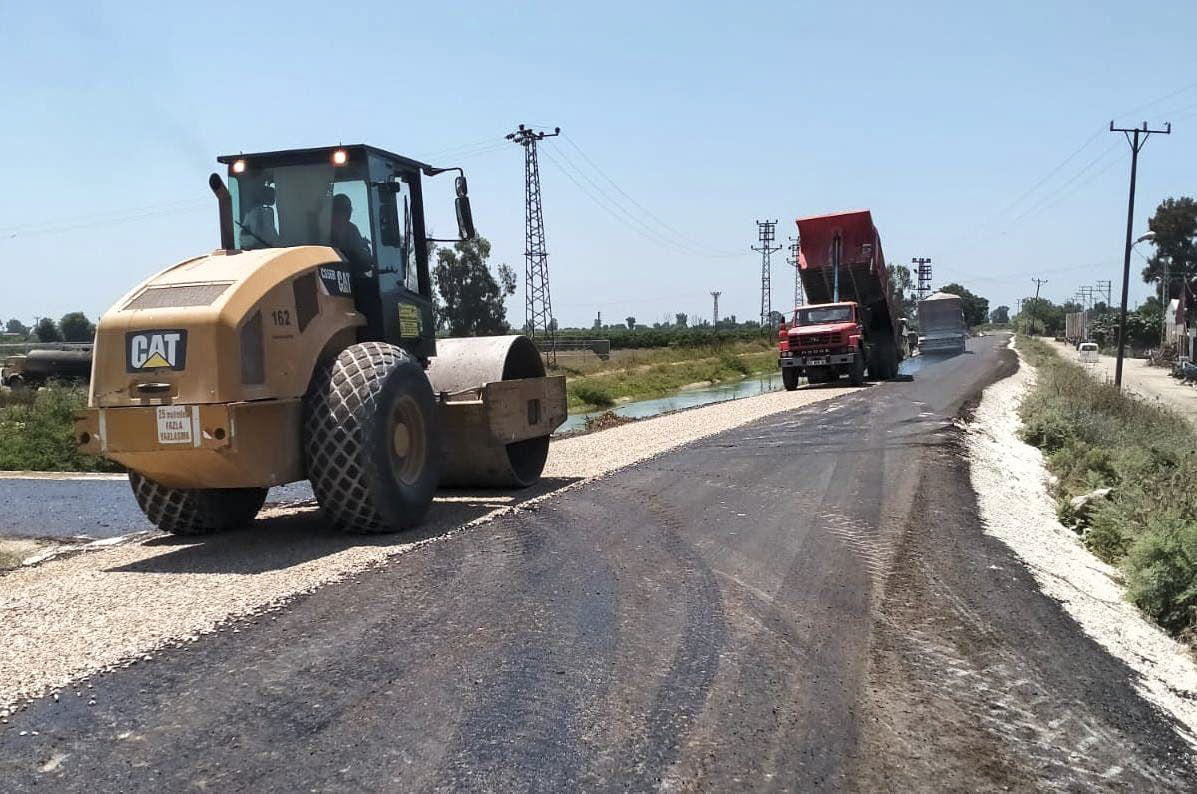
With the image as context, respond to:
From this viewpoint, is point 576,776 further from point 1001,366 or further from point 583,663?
point 1001,366

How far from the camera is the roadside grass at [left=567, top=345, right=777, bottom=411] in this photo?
3862cm

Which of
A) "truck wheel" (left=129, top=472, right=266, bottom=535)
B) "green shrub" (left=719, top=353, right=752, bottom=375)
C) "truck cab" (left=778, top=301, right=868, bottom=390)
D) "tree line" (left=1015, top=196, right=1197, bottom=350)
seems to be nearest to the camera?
"truck wheel" (left=129, top=472, right=266, bottom=535)

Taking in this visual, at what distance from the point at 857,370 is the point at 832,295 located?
Answer: 255 centimetres

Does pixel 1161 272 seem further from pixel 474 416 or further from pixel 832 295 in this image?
pixel 474 416

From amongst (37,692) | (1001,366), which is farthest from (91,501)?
(1001,366)

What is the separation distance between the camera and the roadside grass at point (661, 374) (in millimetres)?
38625

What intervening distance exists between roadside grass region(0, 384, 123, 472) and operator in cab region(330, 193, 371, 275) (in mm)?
10355

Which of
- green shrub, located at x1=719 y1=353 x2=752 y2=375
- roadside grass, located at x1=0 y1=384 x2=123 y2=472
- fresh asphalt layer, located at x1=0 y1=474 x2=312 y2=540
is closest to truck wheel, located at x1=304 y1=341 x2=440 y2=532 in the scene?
fresh asphalt layer, located at x1=0 y1=474 x2=312 y2=540

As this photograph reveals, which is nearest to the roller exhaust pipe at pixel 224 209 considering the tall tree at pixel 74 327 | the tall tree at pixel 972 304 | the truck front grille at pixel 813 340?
the truck front grille at pixel 813 340

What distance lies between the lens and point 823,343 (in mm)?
28578

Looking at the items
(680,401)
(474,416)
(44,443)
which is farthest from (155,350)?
(680,401)

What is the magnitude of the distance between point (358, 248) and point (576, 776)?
6192mm

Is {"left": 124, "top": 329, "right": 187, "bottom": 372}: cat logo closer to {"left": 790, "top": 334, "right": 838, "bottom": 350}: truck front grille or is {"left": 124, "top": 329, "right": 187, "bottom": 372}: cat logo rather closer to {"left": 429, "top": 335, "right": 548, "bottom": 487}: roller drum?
{"left": 429, "top": 335, "right": 548, "bottom": 487}: roller drum

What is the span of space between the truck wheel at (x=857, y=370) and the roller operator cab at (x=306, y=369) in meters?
19.5
